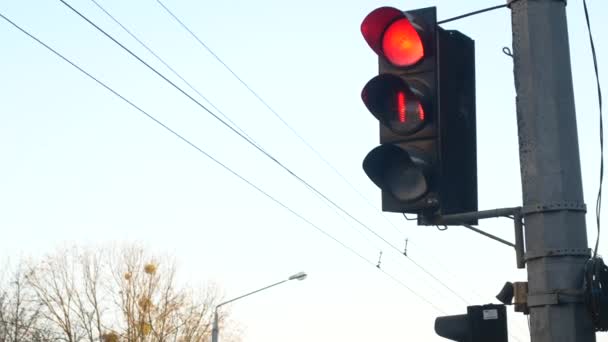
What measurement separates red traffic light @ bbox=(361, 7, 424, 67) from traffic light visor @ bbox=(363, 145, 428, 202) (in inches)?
17.2

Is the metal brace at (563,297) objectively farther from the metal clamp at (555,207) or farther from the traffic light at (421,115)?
the traffic light at (421,115)

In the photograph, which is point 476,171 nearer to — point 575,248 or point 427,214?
point 427,214

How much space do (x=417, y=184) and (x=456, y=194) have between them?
0.20 meters

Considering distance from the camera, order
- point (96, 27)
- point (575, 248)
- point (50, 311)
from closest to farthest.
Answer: point (575, 248) < point (96, 27) < point (50, 311)

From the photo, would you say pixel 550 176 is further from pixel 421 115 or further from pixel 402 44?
pixel 402 44

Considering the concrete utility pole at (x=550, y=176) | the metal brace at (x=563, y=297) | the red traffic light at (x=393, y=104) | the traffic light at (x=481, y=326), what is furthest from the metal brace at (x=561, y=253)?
the red traffic light at (x=393, y=104)

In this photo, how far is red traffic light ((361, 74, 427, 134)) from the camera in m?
4.50

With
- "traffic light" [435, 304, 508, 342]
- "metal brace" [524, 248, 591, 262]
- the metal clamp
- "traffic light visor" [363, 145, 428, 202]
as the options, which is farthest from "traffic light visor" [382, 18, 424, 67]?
"traffic light" [435, 304, 508, 342]

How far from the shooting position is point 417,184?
14.5 ft

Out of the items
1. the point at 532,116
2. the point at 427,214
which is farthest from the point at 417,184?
the point at 532,116

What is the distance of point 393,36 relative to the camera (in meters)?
4.66

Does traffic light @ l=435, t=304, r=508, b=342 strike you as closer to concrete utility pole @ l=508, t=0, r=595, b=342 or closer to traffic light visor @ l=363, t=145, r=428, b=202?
concrete utility pole @ l=508, t=0, r=595, b=342

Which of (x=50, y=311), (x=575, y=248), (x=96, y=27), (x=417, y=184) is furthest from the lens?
(x=50, y=311)

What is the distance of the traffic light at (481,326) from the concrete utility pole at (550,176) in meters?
0.33
